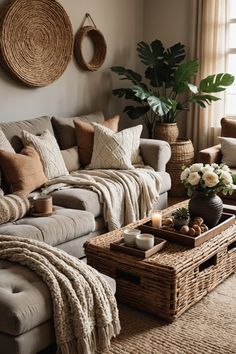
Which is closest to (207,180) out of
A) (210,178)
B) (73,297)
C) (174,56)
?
(210,178)

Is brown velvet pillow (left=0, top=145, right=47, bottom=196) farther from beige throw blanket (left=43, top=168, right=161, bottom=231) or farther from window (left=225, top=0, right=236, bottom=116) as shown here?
window (left=225, top=0, right=236, bottom=116)

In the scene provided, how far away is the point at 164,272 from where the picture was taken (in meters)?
2.53

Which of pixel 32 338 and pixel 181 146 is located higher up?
pixel 181 146

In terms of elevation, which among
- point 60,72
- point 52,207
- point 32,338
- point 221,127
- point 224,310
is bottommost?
point 224,310

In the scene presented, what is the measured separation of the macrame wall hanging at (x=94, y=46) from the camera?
188 inches

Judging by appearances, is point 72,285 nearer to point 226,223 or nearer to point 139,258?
point 139,258

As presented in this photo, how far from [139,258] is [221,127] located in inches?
104

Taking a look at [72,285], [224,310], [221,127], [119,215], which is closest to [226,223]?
[224,310]

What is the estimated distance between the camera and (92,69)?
4.97 metres

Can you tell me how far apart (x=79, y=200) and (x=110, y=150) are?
892mm

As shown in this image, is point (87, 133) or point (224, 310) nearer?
point (224, 310)

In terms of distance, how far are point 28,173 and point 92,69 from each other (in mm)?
1839

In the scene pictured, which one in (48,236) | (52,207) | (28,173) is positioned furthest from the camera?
(28,173)

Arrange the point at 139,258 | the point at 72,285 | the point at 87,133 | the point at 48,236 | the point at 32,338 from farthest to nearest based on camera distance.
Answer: the point at 87,133 < the point at 48,236 < the point at 139,258 < the point at 72,285 < the point at 32,338
